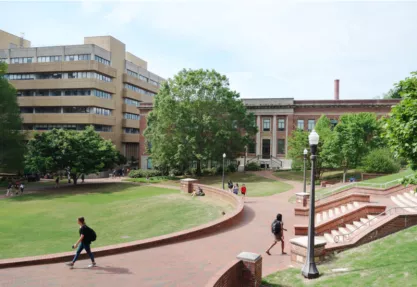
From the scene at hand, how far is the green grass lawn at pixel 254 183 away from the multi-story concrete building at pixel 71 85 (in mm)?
25894

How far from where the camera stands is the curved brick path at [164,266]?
30.0 feet

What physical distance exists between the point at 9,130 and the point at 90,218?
31.8 metres

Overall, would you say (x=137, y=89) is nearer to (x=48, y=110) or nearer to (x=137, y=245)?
(x=48, y=110)

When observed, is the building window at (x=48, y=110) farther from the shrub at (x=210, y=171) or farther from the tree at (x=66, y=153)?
the shrub at (x=210, y=171)

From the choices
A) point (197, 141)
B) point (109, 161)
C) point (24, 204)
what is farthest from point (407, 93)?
point (109, 161)

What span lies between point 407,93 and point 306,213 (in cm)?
1070

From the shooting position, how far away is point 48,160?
39906 millimetres

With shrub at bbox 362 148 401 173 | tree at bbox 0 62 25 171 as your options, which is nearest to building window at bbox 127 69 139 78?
tree at bbox 0 62 25 171

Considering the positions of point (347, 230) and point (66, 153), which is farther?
point (66, 153)

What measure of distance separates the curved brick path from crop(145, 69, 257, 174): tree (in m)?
30.6

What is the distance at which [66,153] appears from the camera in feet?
136

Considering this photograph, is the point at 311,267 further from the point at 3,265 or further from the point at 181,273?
the point at 3,265

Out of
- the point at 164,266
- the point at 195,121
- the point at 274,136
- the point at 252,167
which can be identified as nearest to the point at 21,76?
the point at 195,121

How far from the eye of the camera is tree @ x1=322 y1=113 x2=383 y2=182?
38628 millimetres
